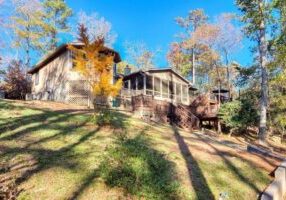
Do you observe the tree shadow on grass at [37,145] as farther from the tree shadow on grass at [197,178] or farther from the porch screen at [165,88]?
the porch screen at [165,88]

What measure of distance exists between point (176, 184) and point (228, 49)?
38.3 metres

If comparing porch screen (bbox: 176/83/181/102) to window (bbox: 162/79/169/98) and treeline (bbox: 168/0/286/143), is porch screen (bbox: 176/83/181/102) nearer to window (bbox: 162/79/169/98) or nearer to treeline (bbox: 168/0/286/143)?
window (bbox: 162/79/169/98)

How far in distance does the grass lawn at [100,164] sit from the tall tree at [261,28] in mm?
8268

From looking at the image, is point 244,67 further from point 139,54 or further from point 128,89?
point 139,54

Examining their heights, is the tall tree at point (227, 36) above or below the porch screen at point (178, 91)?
above

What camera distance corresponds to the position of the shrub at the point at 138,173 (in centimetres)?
734

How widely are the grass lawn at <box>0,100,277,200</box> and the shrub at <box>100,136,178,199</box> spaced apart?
0.10 ft

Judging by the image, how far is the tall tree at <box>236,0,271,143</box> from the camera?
20.2 m

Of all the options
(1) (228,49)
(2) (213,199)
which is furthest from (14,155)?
(1) (228,49)

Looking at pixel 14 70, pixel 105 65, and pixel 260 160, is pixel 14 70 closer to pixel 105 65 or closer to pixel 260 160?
pixel 105 65

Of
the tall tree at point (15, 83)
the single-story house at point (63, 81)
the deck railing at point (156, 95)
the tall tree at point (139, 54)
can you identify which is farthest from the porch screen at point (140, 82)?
the tall tree at point (139, 54)

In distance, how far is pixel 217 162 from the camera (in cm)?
1047

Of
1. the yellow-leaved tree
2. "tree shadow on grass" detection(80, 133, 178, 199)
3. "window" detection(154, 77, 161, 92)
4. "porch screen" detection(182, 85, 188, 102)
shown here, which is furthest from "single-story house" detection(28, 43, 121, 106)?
"tree shadow on grass" detection(80, 133, 178, 199)

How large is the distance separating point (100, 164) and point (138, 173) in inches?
49.8
